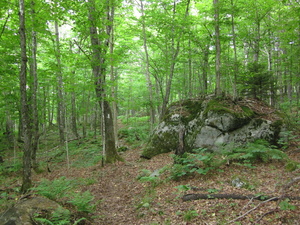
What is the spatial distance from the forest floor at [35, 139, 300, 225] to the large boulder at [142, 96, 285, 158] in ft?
5.46

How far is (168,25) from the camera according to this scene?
10516 millimetres

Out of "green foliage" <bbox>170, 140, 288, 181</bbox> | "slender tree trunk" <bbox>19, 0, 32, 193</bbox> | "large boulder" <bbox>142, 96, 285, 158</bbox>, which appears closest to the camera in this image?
"slender tree trunk" <bbox>19, 0, 32, 193</bbox>

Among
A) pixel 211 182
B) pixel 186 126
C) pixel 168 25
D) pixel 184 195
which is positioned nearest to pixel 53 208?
pixel 184 195

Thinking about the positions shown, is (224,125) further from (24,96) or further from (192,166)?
(24,96)

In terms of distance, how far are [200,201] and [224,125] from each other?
4350 millimetres

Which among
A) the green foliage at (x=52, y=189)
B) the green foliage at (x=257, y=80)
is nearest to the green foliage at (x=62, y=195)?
the green foliage at (x=52, y=189)

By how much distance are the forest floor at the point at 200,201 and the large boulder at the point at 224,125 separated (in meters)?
1.66

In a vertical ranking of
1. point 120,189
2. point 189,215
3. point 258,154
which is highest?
point 258,154

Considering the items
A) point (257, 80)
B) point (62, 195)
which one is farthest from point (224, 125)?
point (62, 195)

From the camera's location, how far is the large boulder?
26.1 ft

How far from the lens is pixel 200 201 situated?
462 centimetres

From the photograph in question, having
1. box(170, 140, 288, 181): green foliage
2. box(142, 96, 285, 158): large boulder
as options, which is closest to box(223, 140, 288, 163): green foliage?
box(170, 140, 288, 181): green foliage

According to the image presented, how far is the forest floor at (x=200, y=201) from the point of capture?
369 cm

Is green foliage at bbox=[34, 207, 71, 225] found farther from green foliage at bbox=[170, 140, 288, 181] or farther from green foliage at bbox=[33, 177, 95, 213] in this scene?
green foliage at bbox=[170, 140, 288, 181]
